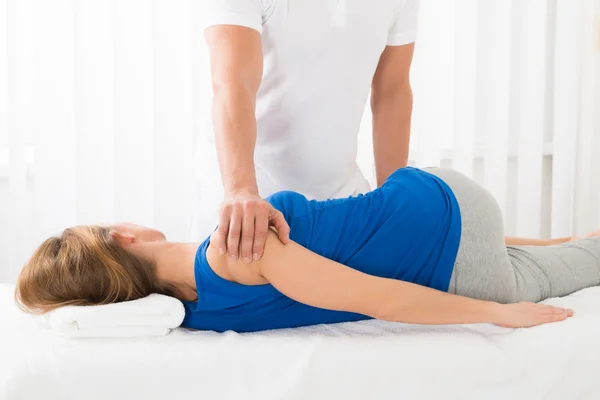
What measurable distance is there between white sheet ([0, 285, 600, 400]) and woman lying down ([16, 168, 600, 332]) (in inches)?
3.3

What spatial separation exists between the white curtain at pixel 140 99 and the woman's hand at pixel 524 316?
4.51ft

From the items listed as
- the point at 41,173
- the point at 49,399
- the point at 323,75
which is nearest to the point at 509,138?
the point at 323,75

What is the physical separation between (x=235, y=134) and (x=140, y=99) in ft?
4.08

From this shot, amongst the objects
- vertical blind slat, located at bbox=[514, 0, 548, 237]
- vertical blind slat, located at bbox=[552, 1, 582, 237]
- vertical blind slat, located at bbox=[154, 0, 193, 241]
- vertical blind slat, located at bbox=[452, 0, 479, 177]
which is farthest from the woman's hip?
vertical blind slat, located at bbox=[552, 1, 582, 237]

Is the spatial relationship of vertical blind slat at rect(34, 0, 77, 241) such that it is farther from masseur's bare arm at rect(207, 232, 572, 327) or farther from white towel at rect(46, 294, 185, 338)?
masseur's bare arm at rect(207, 232, 572, 327)

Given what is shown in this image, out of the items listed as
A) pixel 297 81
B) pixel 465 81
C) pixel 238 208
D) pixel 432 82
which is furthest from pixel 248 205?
pixel 465 81

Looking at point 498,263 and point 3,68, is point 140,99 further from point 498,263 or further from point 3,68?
point 498,263

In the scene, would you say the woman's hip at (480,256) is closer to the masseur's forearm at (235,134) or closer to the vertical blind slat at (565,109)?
the masseur's forearm at (235,134)

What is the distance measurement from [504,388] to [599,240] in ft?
2.32

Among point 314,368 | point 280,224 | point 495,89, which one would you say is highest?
point 495,89

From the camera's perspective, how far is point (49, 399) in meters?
1.28

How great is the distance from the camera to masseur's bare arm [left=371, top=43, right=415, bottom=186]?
1.98 m

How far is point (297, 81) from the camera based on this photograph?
1.74 m

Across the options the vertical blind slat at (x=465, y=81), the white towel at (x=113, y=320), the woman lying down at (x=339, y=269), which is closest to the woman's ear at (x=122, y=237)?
the woman lying down at (x=339, y=269)
